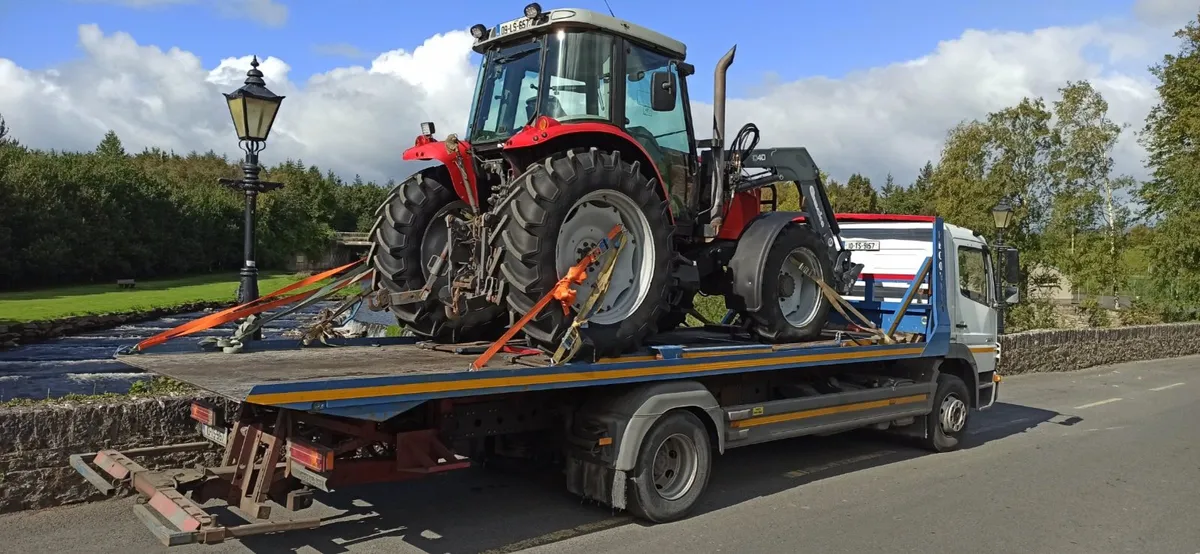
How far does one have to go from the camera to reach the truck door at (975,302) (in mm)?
9289

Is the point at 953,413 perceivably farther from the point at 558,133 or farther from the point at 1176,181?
the point at 1176,181

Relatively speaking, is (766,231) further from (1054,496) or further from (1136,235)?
(1136,235)

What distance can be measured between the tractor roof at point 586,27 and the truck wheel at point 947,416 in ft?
15.1

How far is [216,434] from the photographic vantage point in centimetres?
527

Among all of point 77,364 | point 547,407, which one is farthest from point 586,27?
point 77,364

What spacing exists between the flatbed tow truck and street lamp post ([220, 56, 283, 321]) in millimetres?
1267

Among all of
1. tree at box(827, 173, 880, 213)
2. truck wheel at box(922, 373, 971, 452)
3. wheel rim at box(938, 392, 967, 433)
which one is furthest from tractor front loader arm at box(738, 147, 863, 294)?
tree at box(827, 173, 880, 213)

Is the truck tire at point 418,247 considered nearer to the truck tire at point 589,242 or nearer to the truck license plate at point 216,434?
the truck tire at point 589,242

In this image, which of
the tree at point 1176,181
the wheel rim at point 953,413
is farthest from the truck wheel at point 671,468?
the tree at point 1176,181

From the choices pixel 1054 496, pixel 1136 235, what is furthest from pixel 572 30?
pixel 1136 235

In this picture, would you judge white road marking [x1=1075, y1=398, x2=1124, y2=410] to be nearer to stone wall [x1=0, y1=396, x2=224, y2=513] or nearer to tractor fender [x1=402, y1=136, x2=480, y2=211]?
tractor fender [x1=402, y1=136, x2=480, y2=211]

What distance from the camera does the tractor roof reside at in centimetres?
645

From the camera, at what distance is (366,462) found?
16.2ft

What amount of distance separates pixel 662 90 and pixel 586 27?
2.52 ft
